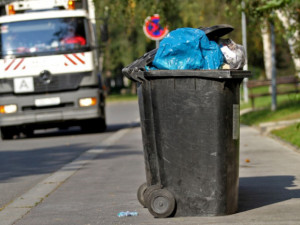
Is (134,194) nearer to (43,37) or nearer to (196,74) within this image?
(196,74)

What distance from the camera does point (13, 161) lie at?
42.1 ft

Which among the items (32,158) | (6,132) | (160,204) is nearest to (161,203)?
(160,204)

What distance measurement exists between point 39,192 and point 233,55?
296 centimetres

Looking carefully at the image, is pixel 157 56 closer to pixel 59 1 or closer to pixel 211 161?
pixel 211 161

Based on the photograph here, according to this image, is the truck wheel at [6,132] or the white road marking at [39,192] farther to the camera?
the truck wheel at [6,132]

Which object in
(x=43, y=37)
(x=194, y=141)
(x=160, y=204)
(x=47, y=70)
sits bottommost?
(x=47, y=70)

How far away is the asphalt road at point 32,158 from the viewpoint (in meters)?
9.76

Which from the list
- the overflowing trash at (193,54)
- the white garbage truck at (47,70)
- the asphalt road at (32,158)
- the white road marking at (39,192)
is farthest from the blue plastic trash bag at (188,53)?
the white garbage truck at (47,70)

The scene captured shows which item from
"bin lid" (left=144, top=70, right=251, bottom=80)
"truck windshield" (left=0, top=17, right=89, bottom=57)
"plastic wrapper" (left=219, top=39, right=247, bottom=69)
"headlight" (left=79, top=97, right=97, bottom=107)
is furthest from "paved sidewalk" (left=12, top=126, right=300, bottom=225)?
"truck windshield" (left=0, top=17, right=89, bottom=57)

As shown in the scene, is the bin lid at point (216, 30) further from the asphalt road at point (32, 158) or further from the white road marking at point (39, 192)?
the asphalt road at point (32, 158)

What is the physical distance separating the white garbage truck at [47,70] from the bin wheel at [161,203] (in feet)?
36.6

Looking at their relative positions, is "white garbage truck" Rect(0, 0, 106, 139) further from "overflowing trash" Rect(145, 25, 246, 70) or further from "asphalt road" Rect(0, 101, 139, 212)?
"overflowing trash" Rect(145, 25, 246, 70)

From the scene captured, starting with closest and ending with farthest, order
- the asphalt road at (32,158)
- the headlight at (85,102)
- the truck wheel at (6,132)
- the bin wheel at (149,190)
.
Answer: the bin wheel at (149,190) < the asphalt road at (32,158) < the headlight at (85,102) < the truck wheel at (6,132)

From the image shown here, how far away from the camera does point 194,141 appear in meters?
6.76
